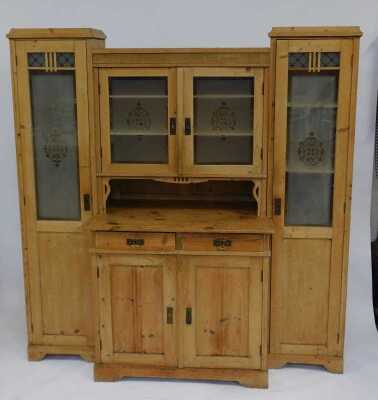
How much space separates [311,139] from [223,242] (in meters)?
0.72

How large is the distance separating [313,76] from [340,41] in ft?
0.70

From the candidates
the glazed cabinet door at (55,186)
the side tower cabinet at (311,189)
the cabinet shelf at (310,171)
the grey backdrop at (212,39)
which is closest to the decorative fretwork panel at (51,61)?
the glazed cabinet door at (55,186)

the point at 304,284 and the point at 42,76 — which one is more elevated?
the point at 42,76

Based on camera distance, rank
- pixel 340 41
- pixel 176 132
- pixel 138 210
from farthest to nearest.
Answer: pixel 138 210
pixel 176 132
pixel 340 41

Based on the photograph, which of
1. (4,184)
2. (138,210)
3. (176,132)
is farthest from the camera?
(4,184)

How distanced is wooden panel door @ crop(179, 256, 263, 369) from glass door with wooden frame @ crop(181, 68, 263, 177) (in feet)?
1.66

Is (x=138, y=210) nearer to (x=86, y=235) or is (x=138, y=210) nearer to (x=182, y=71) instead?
(x=86, y=235)

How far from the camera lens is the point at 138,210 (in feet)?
10.6

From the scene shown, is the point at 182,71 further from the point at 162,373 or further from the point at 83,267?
the point at 162,373

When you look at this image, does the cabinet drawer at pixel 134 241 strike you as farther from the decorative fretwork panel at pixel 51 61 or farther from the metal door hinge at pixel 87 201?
the decorative fretwork panel at pixel 51 61

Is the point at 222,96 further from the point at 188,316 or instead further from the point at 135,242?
the point at 188,316

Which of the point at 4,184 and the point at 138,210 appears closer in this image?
the point at 138,210

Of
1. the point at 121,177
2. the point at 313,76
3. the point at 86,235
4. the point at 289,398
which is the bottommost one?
the point at 289,398

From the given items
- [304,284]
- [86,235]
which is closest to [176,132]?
[86,235]
